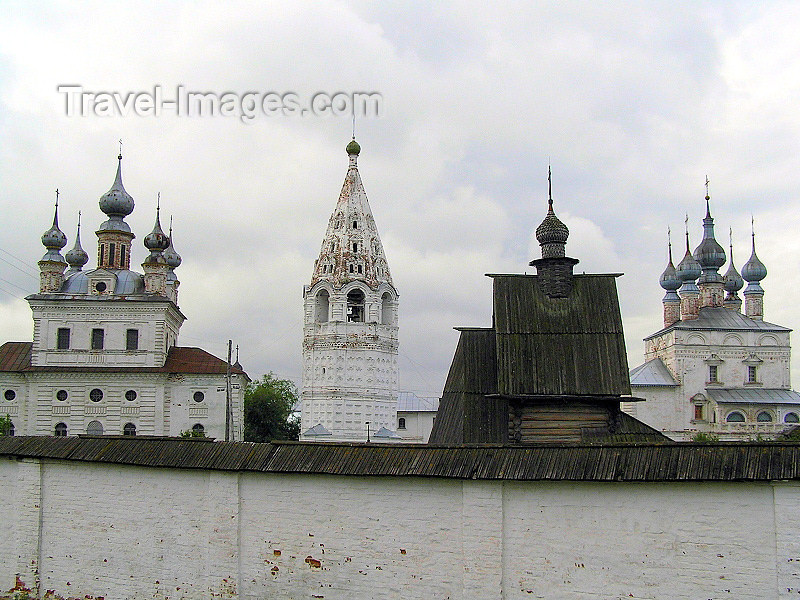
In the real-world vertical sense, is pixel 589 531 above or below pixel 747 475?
below

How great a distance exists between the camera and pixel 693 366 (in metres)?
44.7

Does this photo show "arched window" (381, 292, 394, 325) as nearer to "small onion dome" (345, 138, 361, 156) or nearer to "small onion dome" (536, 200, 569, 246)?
"small onion dome" (345, 138, 361, 156)

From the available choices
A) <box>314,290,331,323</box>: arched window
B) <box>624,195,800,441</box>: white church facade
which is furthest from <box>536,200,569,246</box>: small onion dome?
<box>624,195,800,441</box>: white church facade

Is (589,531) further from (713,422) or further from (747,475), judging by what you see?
(713,422)

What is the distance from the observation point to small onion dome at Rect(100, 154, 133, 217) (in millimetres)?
35531

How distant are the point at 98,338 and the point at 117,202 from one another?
20.0ft

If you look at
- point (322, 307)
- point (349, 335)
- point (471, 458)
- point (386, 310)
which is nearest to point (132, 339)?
point (322, 307)

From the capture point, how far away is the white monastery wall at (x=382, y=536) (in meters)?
8.51

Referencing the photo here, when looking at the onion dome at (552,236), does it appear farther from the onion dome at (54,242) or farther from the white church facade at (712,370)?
the white church facade at (712,370)

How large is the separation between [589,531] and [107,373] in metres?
27.6

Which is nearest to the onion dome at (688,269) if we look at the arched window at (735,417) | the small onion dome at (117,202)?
the arched window at (735,417)

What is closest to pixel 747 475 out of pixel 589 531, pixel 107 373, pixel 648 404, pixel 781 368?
pixel 589 531

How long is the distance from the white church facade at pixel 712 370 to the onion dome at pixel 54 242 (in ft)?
93.2

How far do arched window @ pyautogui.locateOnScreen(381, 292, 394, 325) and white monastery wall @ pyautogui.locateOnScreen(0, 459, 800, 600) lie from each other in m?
27.9
